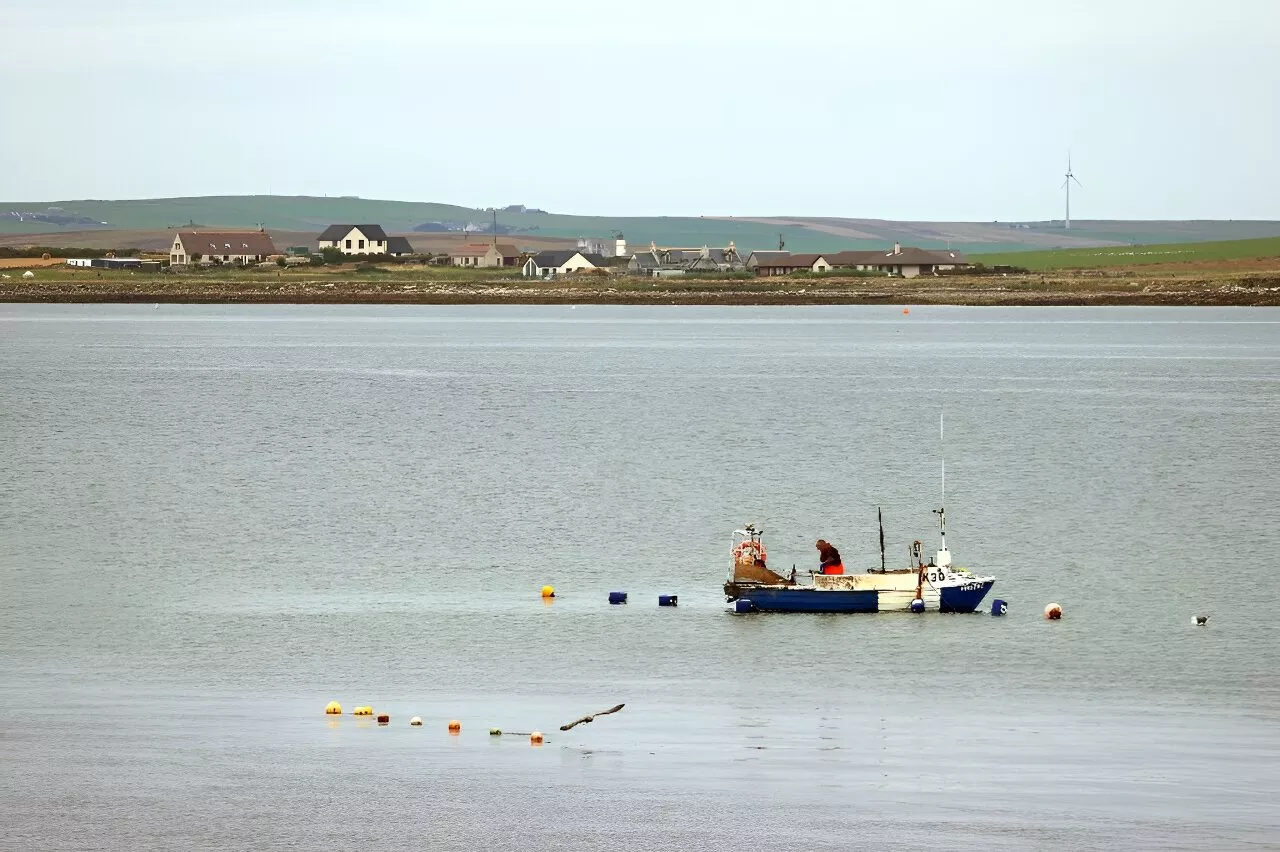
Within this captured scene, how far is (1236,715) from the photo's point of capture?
87.8 ft

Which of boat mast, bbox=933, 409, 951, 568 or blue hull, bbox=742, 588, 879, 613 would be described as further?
boat mast, bbox=933, 409, 951, 568

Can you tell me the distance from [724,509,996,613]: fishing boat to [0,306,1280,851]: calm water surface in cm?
40

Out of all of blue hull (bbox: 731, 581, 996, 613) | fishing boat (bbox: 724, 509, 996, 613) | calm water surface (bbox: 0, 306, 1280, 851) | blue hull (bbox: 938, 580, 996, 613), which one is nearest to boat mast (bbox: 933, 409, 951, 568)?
fishing boat (bbox: 724, 509, 996, 613)

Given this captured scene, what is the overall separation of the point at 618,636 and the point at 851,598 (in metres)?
4.88

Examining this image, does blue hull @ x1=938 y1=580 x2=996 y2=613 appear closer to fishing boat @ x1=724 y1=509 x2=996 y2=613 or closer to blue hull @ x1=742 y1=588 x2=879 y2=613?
fishing boat @ x1=724 y1=509 x2=996 y2=613

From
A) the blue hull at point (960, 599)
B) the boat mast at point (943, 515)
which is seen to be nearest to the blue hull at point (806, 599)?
the blue hull at point (960, 599)

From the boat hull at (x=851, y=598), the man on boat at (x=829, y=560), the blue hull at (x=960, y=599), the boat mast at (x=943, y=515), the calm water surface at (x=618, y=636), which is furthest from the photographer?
the boat mast at (x=943, y=515)

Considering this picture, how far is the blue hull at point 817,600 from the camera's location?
3506cm

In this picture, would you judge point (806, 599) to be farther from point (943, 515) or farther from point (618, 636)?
point (943, 515)

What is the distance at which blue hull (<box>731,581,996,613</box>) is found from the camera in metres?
35.1

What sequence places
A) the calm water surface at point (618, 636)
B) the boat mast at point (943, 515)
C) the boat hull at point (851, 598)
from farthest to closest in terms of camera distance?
the boat mast at point (943, 515)
the boat hull at point (851, 598)
the calm water surface at point (618, 636)

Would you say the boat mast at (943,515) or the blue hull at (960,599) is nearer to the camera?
the blue hull at (960,599)

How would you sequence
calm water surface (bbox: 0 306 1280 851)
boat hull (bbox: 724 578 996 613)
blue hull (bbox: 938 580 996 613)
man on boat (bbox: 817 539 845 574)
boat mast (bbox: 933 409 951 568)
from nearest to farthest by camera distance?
calm water surface (bbox: 0 306 1280 851), boat hull (bbox: 724 578 996 613), blue hull (bbox: 938 580 996 613), man on boat (bbox: 817 539 845 574), boat mast (bbox: 933 409 951 568)

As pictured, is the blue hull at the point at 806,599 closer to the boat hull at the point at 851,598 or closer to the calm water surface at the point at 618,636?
the boat hull at the point at 851,598
